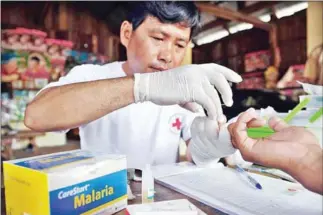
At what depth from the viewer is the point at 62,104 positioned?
959 millimetres

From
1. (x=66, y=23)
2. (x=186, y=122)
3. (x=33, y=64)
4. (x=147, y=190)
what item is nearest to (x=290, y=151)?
(x=147, y=190)

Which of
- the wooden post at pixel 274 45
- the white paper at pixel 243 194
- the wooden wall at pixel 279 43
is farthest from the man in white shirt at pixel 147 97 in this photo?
the wooden post at pixel 274 45

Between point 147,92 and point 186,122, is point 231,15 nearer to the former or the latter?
point 186,122

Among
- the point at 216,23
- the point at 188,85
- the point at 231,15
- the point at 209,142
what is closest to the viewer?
the point at 188,85

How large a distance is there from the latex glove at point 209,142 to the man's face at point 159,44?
1.33 ft

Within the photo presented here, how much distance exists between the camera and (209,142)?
1018 millimetres

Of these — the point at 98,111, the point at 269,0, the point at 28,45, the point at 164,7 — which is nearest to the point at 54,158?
the point at 98,111

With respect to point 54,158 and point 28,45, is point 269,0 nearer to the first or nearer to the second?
point 28,45

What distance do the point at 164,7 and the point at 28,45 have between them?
469cm

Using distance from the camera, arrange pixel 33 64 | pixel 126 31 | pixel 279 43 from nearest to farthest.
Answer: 1. pixel 126 31
2. pixel 33 64
3. pixel 279 43

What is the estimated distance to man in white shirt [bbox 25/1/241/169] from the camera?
91 centimetres

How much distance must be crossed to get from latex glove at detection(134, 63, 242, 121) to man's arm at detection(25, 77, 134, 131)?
0.05 meters

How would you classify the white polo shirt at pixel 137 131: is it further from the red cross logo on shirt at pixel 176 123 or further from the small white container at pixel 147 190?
the small white container at pixel 147 190

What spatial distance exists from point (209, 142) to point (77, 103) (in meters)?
0.44
